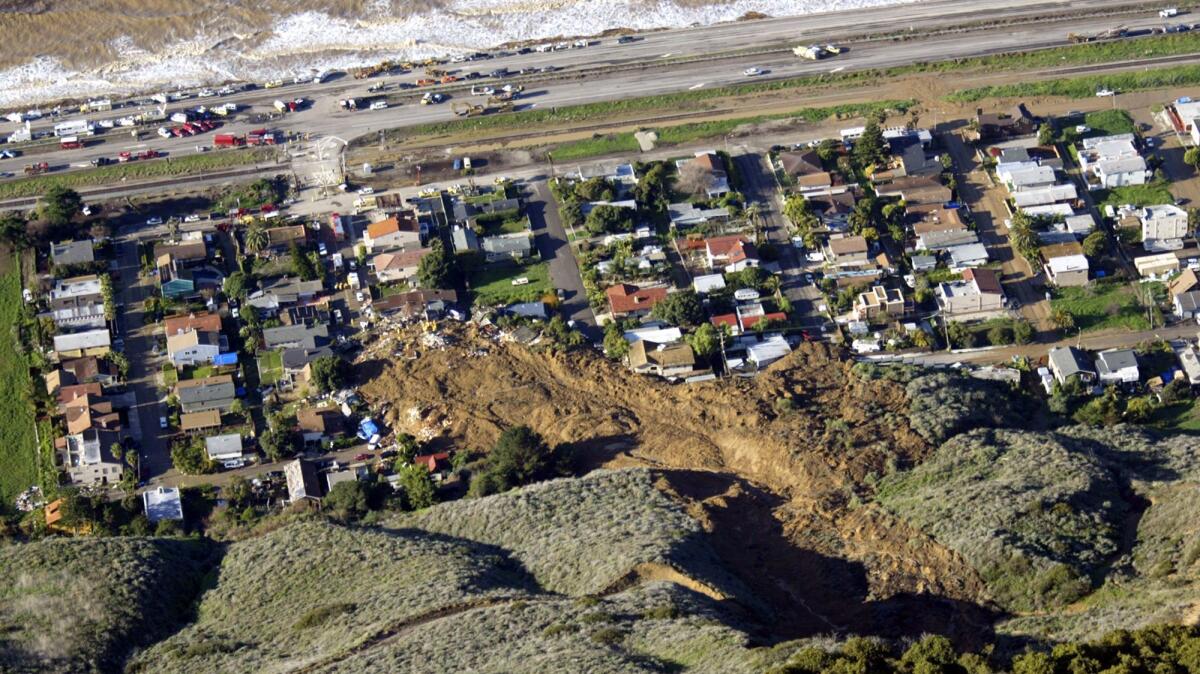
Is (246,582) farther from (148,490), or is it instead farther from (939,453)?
(939,453)

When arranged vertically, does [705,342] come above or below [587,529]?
above

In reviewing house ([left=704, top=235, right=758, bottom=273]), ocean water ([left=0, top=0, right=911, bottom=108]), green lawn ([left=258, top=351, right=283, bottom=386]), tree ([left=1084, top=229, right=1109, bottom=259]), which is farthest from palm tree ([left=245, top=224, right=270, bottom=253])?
tree ([left=1084, top=229, right=1109, bottom=259])

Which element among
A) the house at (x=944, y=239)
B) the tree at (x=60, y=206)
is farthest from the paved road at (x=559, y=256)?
the tree at (x=60, y=206)

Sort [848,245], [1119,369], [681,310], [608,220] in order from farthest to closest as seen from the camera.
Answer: [608,220]
[848,245]
[681,310]
[1119,369]

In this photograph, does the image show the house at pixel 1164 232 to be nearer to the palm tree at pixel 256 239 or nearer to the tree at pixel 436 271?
the tree at pixel 436 271

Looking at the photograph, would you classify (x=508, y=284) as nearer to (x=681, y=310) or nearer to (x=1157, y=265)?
(x=681, y=310)

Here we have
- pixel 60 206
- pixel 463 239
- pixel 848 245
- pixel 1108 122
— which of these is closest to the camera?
pixel 848 245

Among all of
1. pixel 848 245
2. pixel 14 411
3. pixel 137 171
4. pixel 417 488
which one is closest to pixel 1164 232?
pixel 848 245
